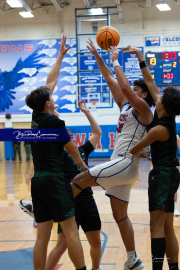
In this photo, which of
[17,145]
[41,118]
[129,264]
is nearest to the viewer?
[41,118]

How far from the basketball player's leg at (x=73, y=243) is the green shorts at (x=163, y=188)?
0.70 m

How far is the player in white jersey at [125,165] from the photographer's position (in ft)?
10.1

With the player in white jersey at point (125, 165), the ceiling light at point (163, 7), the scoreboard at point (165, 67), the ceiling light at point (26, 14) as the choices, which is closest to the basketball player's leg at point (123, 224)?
the player in white jersey at point (125, 165)

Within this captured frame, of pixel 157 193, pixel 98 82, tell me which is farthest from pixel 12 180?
pixel 157 193

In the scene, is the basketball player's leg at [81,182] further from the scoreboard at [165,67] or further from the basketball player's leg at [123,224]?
the scoreboard at [165,67]

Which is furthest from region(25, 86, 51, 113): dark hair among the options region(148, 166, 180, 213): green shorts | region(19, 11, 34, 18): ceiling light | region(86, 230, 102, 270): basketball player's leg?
region(19, 11, 34, 18): ceiling light

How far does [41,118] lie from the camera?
2.72 meters

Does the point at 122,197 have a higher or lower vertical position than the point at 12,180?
higher

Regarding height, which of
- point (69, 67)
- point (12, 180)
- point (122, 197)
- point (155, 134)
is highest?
point (69, 67)

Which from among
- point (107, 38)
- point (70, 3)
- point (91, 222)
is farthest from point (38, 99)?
point (70, 3)

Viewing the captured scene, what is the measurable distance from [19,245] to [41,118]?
2121mm

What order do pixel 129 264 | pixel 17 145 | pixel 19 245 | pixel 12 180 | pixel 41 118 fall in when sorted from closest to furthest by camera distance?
1. pixel 41 118
2. pixel 129 264
3. pixel 19 245
4. pixel 12 180
5. pixel 17 145

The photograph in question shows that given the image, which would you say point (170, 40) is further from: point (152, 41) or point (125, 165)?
point (125, 165)

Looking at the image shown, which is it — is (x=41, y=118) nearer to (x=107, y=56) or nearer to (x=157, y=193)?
(x=157, y=193)
